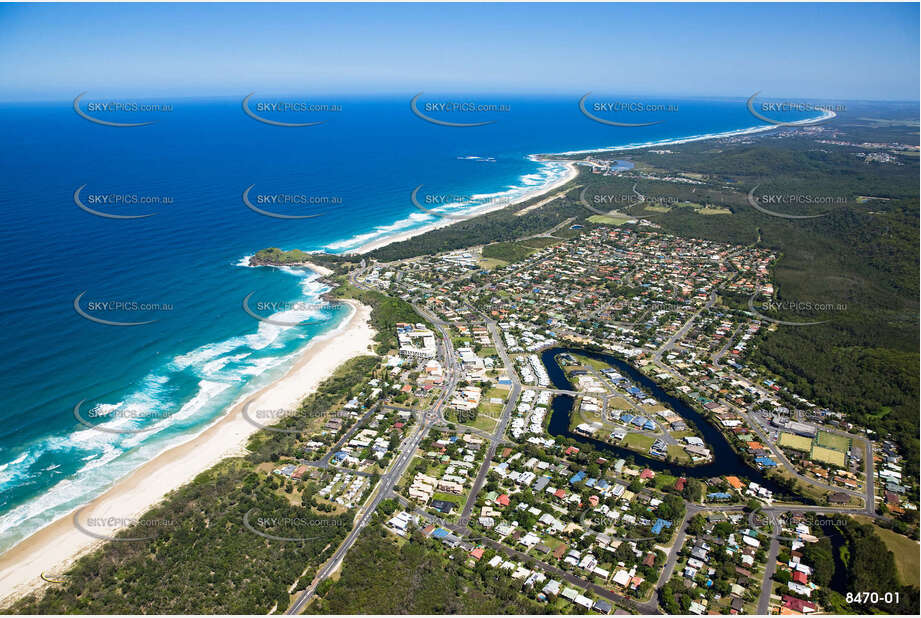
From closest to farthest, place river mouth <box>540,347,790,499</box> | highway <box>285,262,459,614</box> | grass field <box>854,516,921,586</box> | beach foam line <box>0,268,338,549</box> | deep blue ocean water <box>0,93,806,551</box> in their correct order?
highway <box>285,262,459,614</box> → grass field <box>854,516,921,586</box> → beach foam line <box>0,268,338,549</box> → river mouth <box>540,347,790,499</box> → deep blue ocean water <box>0,93,806,551</box>

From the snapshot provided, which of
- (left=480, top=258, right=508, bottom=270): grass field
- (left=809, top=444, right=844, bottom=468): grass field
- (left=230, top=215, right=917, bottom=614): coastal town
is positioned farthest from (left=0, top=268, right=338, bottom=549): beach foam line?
(left=809, top=444, right=844, bottom=468): grass field

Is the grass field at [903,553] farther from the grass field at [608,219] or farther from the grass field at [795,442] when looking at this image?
the grass field at [608,219]

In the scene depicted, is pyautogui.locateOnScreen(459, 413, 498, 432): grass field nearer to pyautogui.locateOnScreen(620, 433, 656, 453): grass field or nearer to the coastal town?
the coastal town

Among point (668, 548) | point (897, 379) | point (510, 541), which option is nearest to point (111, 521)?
point (510, 541)

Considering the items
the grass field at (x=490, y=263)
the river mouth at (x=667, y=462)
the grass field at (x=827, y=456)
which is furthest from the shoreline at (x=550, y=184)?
the grass field at (x=827, y=456)

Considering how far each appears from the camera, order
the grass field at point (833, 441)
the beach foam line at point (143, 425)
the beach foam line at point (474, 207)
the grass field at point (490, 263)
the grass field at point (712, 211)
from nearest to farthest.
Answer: the beach foam line at point (143, 425) → the grass field at point (833, 441) → the grass field at point (490, 263) → the beach foam line at point (474, 207) → the grass field at point (712, 211)

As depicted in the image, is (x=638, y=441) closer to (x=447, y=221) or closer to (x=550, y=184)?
(x=447, y=221)
